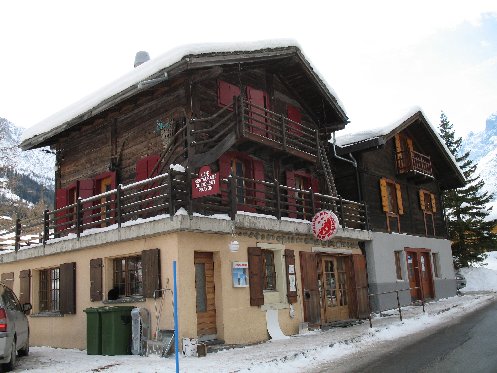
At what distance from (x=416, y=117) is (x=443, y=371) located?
1658 cm

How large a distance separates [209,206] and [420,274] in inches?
549

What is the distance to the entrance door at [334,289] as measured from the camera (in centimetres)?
1639

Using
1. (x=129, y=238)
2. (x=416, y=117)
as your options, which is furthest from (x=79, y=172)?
(x=416, y=117)

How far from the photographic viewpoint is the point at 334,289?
1697 centimetres

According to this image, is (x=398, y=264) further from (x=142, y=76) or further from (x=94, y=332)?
(x=94, y=332)

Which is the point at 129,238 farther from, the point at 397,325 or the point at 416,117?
the point at 416,117

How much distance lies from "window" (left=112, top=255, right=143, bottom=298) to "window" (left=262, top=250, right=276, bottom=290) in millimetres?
3461

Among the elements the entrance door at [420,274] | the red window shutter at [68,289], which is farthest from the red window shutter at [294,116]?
the red window shutter at [68,289]

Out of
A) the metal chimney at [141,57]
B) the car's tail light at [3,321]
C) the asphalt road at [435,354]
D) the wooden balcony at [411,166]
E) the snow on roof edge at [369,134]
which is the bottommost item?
the asphalt road at [435,354]

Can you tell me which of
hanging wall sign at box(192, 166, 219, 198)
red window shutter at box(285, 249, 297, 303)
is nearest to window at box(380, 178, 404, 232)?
red window shutter at box(285, 249, 297, 303)

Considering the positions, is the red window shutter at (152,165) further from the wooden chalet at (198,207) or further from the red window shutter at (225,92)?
the red window shutter at (225,92)

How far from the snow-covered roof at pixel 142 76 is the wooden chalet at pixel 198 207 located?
0.22 ft

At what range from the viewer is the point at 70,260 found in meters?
14.5

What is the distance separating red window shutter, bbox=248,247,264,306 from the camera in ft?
41.8
